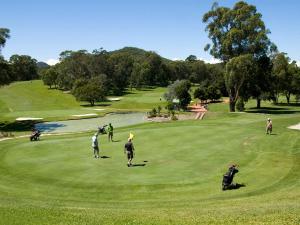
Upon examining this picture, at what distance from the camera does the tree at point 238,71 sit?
72.8 m

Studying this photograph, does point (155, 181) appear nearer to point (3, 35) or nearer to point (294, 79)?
point (3, 35)

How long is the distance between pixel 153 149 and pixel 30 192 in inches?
511

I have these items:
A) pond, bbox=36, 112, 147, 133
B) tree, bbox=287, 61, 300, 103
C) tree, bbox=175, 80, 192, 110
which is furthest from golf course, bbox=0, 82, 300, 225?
tree, bbox=287, 61, 300, 103

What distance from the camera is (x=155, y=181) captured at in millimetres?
26375

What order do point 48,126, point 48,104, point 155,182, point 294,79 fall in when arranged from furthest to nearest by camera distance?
point 48,104, point 294,79, point 48,126, point 155,182

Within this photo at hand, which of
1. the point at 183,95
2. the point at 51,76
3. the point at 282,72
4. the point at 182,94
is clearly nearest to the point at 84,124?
the point at 182,94

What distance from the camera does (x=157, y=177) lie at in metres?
27.3

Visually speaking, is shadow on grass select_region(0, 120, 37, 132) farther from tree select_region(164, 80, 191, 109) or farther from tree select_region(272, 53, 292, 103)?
tree select_region(272, 53, 292, 103)

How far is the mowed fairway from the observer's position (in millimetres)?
17578

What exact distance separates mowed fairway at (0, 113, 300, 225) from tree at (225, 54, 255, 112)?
32.9 meters

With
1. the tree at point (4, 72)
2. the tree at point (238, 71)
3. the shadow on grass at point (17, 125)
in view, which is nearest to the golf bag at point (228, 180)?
the shadow on grass at point (17, 125)

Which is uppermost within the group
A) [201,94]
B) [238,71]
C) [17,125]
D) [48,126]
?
[238,71]

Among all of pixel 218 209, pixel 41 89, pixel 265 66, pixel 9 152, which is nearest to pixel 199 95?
pixel 265 66

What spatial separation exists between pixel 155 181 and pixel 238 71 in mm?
51510
